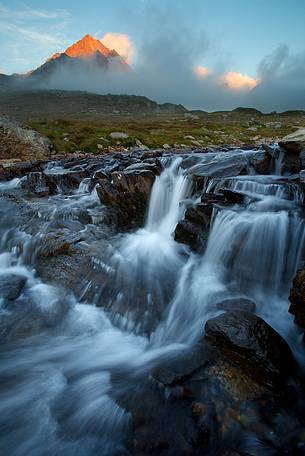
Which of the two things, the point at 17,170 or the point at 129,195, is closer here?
the point at 129,195

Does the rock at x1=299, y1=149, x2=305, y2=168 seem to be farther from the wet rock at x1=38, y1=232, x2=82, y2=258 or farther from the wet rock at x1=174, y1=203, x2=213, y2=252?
the wet rock at x1=38, y1=232, x2=82, y2=258

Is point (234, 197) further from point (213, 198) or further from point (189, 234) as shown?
point (189, 234)

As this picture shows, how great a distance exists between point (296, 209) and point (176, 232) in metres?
3.13

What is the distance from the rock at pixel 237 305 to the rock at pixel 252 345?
0.74 m

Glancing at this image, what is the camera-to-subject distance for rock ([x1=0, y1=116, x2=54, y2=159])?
82.4 feet

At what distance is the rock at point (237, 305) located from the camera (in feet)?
19.4

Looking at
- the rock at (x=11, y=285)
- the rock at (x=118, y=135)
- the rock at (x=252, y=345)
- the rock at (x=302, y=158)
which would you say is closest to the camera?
the rock at (x=252, y=345)

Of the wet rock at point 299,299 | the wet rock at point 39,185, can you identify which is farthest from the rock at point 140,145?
the wet rock at point 299,299

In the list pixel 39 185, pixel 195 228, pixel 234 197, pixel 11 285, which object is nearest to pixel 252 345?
pixel 195 228

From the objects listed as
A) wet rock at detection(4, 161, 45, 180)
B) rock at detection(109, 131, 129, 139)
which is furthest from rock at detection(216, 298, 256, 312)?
rock at detection(109, 131, 129, 139)

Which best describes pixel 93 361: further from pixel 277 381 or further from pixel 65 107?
pixel 65 107

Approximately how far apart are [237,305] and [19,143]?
24392mm

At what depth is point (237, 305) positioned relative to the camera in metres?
6.05

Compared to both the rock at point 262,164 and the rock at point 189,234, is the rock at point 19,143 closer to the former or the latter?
the rock at point 262,164
